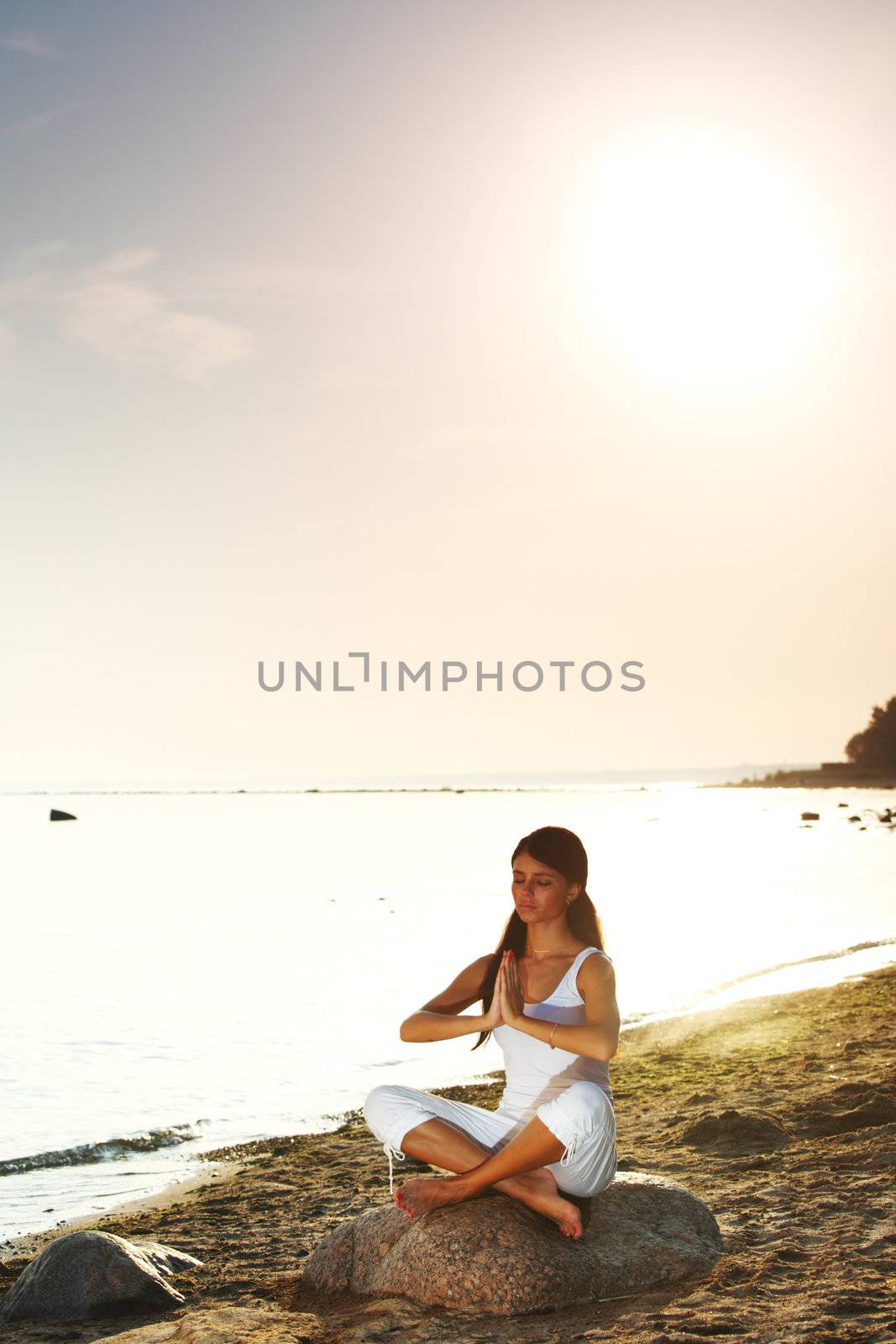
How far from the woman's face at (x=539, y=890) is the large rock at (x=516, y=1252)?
1395 mm

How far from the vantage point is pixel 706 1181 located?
285 inches

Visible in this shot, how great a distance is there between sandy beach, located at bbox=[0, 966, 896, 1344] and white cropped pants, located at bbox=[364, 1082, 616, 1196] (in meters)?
0.55

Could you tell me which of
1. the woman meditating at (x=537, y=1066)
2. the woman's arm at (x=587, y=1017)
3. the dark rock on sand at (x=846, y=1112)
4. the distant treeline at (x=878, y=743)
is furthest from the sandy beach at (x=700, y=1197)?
the distant treeline at (x=878, y=743)

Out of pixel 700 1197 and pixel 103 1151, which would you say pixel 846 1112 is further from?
pixel 103 1151

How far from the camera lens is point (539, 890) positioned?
212 inches

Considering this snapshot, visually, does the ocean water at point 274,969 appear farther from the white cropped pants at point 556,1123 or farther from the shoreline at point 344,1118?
the white cropped pants at point 556,1123

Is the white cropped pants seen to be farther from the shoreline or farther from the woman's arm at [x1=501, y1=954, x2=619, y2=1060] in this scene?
Result: the shoreline

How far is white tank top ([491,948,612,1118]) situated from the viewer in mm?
5328

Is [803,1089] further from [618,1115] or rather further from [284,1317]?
[284,1317]

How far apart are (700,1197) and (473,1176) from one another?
79.6 inches

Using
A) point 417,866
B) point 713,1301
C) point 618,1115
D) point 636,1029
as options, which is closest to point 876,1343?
point 713,1301

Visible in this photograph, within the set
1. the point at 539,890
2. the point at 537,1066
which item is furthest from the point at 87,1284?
the point at 539,890

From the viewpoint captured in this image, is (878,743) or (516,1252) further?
(878,743)

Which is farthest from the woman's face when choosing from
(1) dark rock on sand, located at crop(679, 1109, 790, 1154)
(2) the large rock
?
(1) dark rock on sand, located at crop(679, 1109, 790, 1154)
